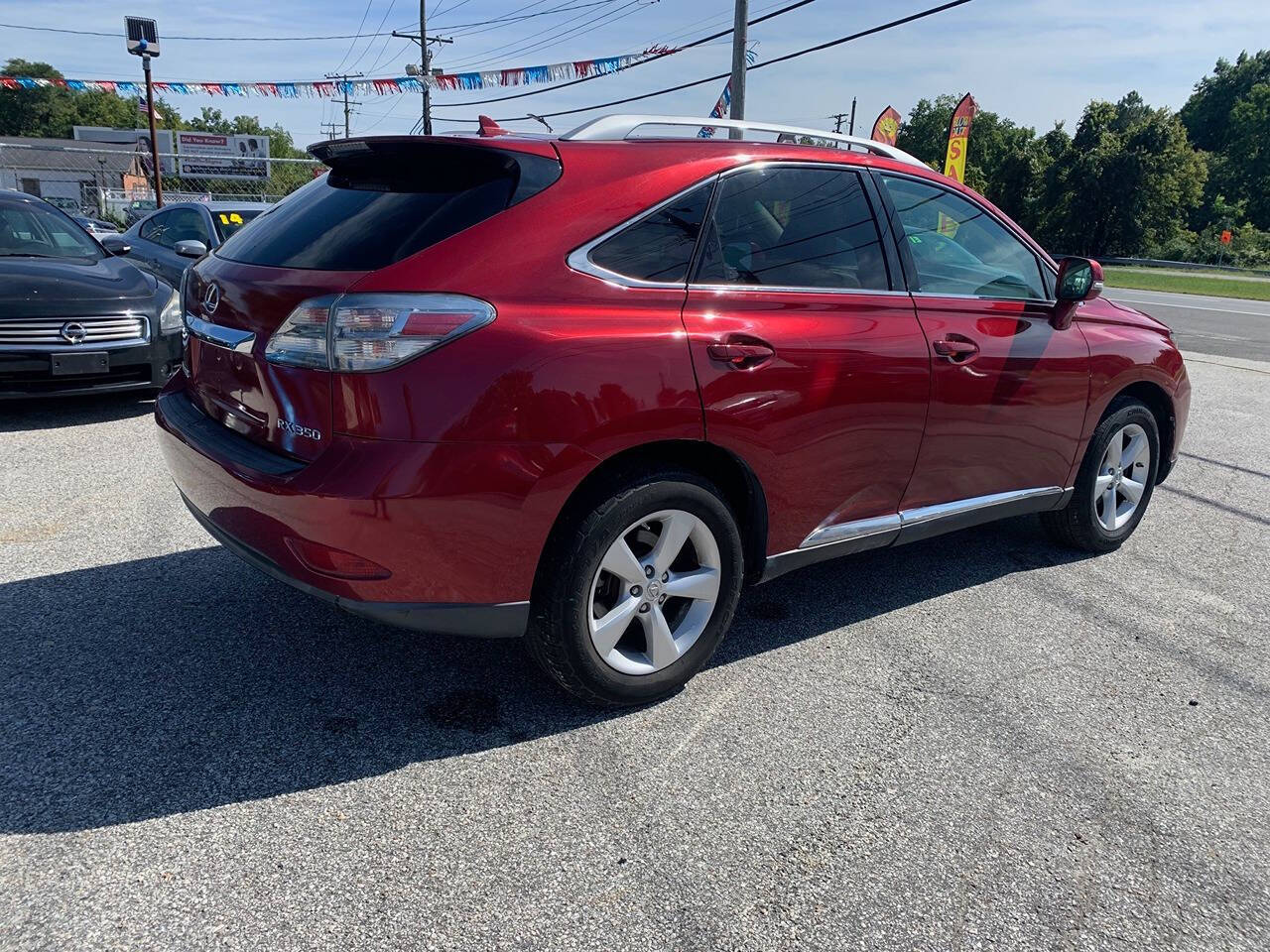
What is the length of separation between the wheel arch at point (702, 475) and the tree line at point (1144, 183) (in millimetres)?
58434

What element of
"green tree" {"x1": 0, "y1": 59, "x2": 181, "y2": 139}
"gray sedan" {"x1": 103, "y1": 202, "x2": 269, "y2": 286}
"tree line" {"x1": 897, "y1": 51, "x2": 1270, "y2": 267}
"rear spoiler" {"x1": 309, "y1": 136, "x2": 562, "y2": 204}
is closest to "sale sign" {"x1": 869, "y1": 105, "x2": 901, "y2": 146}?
"gray sedan" {"x1": 103, "y1": 202, "x2": 269, "y2": 286}

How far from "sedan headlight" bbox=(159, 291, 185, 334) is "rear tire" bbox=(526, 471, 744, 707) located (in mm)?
5039

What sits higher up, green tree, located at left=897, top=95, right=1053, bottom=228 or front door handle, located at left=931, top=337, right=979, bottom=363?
green tree, located at left=897, top=95, right=1053, bottom=228

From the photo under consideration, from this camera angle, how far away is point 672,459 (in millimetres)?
2947

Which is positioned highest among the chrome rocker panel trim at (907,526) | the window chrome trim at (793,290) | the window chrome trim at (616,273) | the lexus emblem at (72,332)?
the window chrome trim at (616,273)

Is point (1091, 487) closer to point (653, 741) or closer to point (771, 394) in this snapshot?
point (771, 394)

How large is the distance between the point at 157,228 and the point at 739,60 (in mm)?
11144

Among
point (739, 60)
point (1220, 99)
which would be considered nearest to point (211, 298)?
point (739, 60)

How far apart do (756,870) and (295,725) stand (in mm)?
1441

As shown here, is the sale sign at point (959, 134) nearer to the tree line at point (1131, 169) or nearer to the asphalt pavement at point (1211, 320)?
the asphalt pavement at point (1211, 320)

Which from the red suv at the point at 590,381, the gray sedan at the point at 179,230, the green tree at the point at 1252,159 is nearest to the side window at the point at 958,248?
the red suv at the point at 590,381

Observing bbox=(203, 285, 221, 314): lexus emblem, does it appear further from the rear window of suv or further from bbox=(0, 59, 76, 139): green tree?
bbox=(0, 59, 76, 139): green tree

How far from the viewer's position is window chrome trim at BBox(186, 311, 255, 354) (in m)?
2.78

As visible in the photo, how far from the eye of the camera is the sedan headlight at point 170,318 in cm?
658
